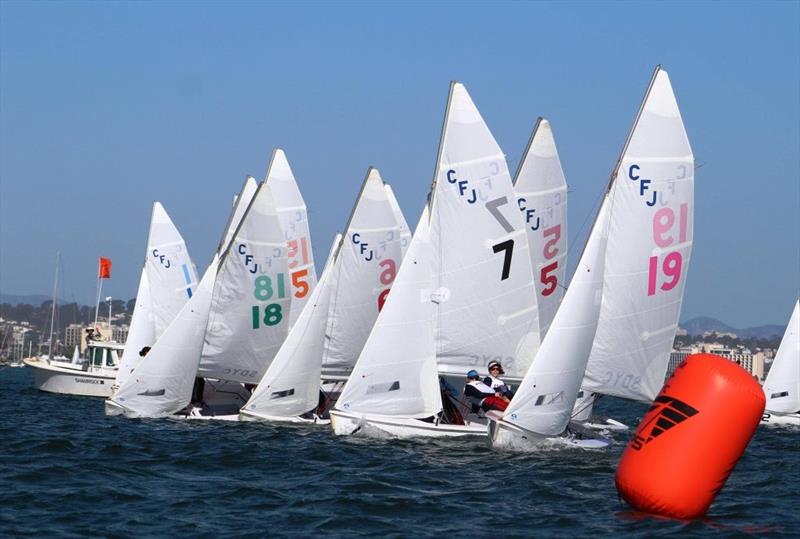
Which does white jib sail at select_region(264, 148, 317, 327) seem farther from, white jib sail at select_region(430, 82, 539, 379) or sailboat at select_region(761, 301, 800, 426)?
sailboat at select_region(761, 301, 800, 426)

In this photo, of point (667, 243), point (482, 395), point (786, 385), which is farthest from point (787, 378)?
point (482, 395)

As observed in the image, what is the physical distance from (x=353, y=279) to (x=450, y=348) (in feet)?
14.3

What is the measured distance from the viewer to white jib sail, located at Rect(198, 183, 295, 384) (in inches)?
1073

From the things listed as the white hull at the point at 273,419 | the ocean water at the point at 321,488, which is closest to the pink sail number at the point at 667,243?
the ocean water at the point at 321,488

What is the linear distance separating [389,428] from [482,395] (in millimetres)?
1645

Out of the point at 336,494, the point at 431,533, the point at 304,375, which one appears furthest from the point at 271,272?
the point at 431,533

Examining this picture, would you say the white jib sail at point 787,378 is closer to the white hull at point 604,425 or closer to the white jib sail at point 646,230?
the white hull at point 604,425

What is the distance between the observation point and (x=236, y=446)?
2120 cm

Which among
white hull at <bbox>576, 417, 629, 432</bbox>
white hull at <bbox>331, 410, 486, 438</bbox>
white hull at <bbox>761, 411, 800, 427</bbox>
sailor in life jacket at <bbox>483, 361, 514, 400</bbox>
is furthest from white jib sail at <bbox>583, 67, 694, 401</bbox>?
white hull at <bbox>761, 411, 800, 427</bbox>

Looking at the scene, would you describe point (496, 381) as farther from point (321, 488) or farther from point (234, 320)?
point (234, 320)

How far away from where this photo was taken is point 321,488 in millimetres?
16672

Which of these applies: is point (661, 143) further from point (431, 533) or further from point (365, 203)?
point (431, 533)

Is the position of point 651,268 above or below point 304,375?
above

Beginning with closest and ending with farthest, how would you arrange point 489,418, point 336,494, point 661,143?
point 336,494 < point 489,418 < point 661,143
